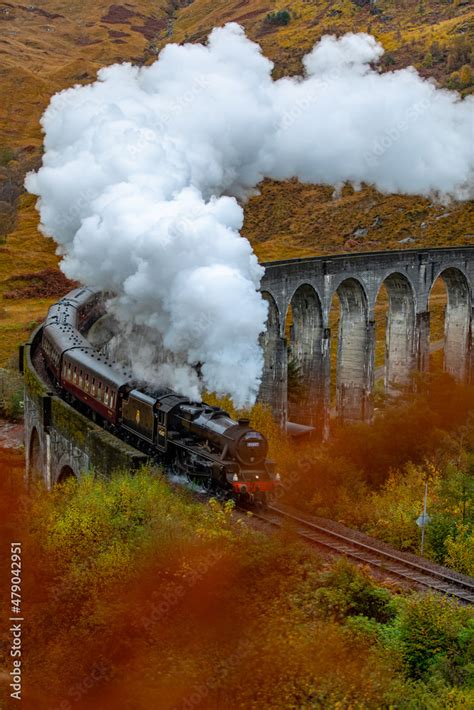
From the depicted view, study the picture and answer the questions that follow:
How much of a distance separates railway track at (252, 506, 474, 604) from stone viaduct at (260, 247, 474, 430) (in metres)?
16.0

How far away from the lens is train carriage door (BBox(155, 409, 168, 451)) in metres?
22.1

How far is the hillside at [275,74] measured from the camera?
79938mm

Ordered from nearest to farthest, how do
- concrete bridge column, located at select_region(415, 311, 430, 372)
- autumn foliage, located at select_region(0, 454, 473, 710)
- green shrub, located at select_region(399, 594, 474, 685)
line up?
autumn foliage, located at select_region(0, 454, 473, 710)
green shrub, located at select_region(399, 594, 474, 685)
concrete bridge column, located at select_region(415, 311, 430, 372)

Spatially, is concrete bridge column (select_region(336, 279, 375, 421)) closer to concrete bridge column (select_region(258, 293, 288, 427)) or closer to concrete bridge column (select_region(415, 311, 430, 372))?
concrete bridge column (select_region(415, 311, 430, 372))

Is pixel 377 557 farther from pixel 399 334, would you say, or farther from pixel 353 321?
pixel 399 334

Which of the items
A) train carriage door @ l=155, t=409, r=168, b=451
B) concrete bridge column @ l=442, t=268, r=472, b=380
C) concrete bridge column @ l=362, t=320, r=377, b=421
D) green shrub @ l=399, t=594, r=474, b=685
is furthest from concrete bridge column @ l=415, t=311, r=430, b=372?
green shrub @ l=399, t=594, r=474, b=685

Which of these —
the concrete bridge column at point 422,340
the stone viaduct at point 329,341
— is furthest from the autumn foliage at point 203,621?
the concrete bridge column at point 422,340

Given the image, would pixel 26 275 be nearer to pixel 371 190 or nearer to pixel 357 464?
pixel 371 190

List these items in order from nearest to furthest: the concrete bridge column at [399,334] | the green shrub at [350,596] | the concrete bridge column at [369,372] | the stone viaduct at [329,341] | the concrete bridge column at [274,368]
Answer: the green shrub at [350,596], the stone viaduct at [329,341], the concrete bridge column at [274,368], the concrete bridge column at [369,372], the concrete bridge column at [399,334]

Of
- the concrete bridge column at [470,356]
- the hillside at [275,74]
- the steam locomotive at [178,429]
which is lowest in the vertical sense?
the concrete bridge column at [470,356]

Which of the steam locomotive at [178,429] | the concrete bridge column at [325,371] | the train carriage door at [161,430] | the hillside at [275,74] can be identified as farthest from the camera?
the hillside at [275,74]

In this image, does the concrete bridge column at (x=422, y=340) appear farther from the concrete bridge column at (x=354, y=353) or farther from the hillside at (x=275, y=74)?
the hillside at (x=275, y=74)

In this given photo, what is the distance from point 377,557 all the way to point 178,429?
604cm

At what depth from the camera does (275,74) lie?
346ft
